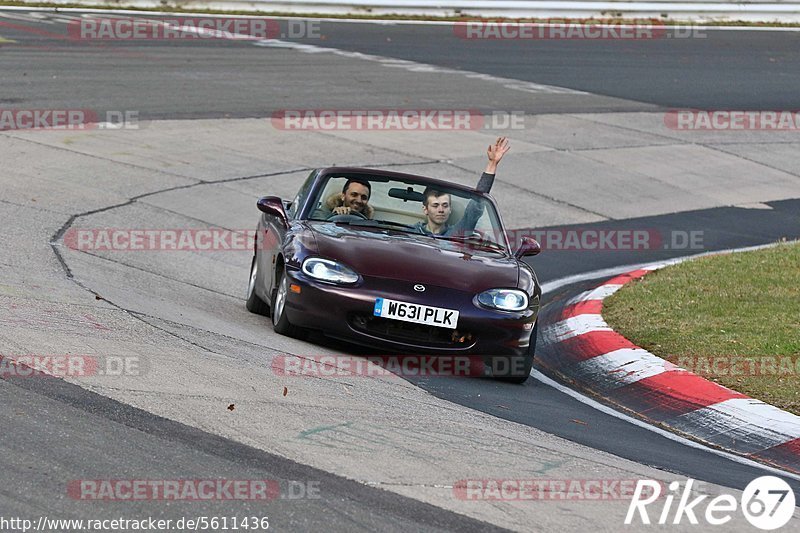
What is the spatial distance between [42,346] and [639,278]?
6499 millimetres

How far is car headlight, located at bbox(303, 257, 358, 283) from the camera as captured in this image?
8125 mm

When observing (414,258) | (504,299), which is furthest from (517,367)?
(414,258)

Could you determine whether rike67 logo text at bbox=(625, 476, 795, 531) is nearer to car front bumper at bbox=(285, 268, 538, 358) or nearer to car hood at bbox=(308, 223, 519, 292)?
car front bumper at bbox=(285, 268, 538, 358)

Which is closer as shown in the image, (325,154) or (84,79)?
(325,154)

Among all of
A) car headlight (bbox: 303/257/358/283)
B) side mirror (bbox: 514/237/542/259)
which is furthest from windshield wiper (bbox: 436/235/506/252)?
car headlight (bbox: 303/257/358/283)

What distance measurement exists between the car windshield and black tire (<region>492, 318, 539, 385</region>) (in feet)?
3.72

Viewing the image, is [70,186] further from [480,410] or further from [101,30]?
[101,30]

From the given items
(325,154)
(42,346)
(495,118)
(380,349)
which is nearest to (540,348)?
(380,349)

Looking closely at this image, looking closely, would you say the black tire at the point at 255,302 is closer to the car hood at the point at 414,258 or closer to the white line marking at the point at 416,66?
the car hood at the point at 414,258

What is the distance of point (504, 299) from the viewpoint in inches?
327

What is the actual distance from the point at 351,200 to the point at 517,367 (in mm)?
1891

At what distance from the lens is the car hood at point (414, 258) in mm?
8172

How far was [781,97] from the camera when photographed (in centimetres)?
2295

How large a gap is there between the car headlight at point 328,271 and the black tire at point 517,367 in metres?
1.08
